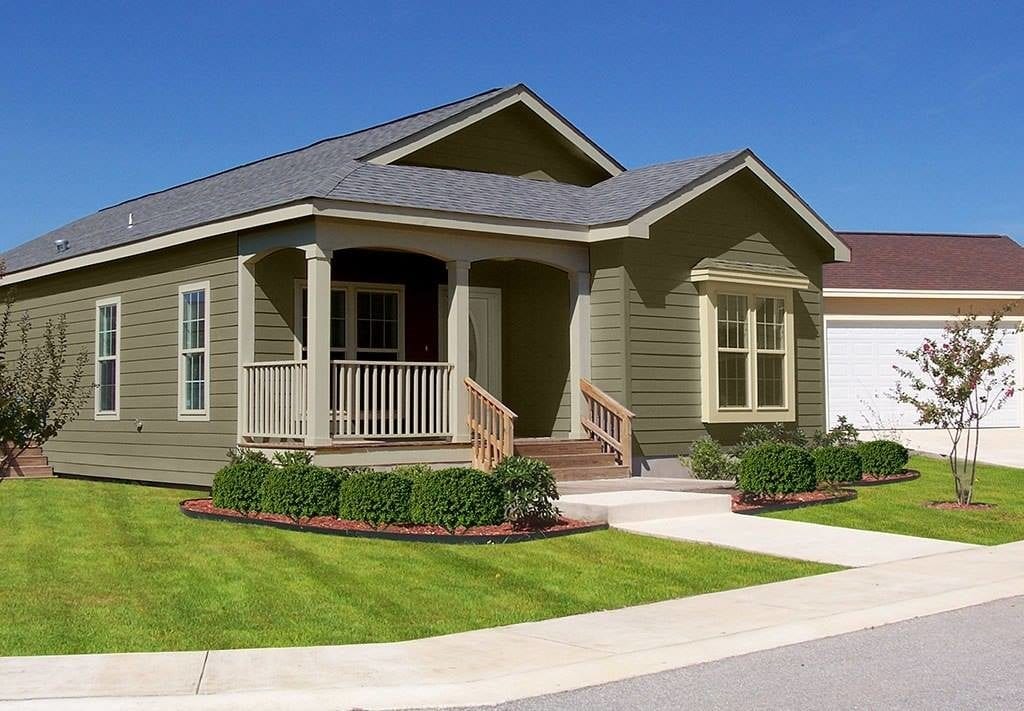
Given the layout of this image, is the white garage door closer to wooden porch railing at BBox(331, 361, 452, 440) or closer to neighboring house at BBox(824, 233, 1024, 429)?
neighboring house at BBox(824, 233, 1024, 429)

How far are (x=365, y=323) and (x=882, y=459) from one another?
26.0 feet

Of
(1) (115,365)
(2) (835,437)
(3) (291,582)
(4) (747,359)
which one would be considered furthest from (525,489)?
(1) (115,365)

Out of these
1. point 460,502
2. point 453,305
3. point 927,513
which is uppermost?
point 453,305

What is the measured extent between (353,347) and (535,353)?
2.89 meters

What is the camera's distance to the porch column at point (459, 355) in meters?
16.3

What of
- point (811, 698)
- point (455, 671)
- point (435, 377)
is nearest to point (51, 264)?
point (435, 377)

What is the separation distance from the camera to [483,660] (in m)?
7.36

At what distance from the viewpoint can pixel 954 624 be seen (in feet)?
27.8

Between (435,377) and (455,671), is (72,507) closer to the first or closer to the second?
(435,377)

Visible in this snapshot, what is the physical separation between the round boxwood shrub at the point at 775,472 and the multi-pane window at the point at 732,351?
11.4ft

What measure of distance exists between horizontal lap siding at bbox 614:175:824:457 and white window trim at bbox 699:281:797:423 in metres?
0.14

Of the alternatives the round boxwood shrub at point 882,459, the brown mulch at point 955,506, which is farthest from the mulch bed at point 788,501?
the round boxwood shrub at point 882,459

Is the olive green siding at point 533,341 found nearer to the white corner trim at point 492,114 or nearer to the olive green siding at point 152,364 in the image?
the white corner trim at point 492,114

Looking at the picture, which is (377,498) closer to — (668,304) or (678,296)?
(668,304)
